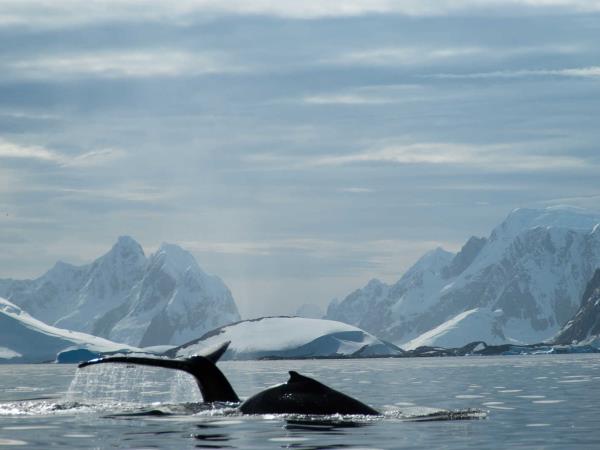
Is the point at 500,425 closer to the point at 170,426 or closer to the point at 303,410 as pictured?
the point at 303,410

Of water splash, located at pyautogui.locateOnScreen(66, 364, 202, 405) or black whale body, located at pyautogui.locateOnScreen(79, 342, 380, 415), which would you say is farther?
water splash, located at pyautogui.locateOnScreen(66, 364, 202, 405)

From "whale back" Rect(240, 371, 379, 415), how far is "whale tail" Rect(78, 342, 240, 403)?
1.74 meters

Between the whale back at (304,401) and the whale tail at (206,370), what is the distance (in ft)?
5.72

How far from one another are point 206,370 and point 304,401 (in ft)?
12.7

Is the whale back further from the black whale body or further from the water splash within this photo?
the water splash

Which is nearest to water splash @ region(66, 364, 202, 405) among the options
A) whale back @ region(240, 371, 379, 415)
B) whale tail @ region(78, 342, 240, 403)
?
whale tail @ region(78, 342, 240, 403)

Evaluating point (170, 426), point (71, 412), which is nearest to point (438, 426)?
point (170, 426)

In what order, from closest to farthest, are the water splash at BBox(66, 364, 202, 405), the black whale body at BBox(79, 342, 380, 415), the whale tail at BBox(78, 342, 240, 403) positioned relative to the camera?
the black whale body at BBox(79, 342, 380, 415) → the whale tail at BBox(78, 342, 240, 403) → the water splash at BBox(66, 364, 202, 405)

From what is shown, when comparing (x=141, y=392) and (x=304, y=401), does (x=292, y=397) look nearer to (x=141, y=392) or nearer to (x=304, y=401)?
(x=304, y=401)

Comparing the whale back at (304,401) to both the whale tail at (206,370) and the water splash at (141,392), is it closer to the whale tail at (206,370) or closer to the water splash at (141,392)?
the whale tail at (206,370)

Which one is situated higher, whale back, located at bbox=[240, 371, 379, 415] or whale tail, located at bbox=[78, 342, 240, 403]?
whale tail, located at bbox=[78, 342, 240, 403]

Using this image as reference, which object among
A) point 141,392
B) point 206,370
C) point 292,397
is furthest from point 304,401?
point 141,392

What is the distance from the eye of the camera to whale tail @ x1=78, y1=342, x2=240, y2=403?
2803cm

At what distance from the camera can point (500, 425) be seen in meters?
27.3
